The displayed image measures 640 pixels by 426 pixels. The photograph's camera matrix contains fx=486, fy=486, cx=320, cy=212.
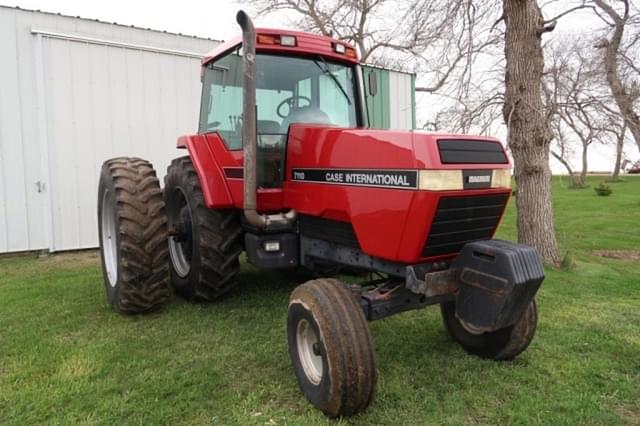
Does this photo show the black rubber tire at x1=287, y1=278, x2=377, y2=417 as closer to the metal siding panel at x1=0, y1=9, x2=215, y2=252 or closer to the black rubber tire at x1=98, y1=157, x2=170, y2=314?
the black rubber tire at x1=98, y1=157, x2=170, y2=314

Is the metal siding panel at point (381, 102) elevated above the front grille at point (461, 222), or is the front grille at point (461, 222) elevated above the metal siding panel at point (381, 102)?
the metal siding panel at point (381, 102)

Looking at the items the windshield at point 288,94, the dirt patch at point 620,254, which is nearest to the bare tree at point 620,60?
the dirt patch at point 620,254

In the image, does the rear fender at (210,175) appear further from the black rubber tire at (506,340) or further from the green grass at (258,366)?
the black rubber tire at (506,340)

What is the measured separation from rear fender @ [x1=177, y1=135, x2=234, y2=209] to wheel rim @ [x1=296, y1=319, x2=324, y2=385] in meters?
1.44

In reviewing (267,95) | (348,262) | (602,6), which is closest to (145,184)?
(267,95)

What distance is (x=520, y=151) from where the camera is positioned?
20.5 ft

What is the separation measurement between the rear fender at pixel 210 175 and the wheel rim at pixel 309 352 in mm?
1443

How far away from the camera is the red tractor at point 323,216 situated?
8.45 feet

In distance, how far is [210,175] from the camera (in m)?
4.02

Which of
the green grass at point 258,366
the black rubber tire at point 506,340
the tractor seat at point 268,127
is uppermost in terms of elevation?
the tractor seat at point 268,127

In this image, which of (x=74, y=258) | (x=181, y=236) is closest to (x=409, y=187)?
(x=181, y=236)

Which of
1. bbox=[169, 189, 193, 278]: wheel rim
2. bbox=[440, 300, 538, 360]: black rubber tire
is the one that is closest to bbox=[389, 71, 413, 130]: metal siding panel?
bbox=[169, 189, 193, 278]: wheel rim

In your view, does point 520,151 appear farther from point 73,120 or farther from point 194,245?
point 73,120

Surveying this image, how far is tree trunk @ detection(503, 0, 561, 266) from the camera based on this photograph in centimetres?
612
